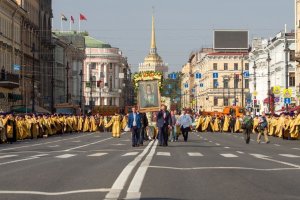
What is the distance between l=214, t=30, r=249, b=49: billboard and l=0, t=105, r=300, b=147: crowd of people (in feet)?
300

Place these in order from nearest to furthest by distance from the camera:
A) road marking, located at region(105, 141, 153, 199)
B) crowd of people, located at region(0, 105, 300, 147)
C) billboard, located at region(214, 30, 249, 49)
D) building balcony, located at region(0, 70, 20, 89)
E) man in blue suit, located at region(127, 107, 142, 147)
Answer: road marking, located at region(105, 141, 153, 199) < man in blue suit, located at region(127, 107, 142, 147) < crowd of people, located at region(0, 105, 300, 147) < building balcony, located at region(0, 70, 20, 89) < billboard, located at region(214, 30, 249, 49)

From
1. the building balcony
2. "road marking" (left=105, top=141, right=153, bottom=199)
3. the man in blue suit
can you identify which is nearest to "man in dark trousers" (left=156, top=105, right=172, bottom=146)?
the man in blue suit

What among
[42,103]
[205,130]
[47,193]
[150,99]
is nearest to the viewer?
[47,193]

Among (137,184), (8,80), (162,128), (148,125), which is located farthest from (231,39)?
(137,184)

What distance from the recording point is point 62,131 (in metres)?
67.5

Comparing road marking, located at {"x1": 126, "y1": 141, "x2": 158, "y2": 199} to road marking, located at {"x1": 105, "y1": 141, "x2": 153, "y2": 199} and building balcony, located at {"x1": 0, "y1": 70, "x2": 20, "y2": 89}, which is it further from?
building balcony, located at {"x1": 0, "y1": 70, "x2": 20, "y2": 89}

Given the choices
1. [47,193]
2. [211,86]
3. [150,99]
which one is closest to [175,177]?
[47,193]

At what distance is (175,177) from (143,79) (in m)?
35.6

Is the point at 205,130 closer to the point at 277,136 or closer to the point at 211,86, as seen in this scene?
the point at 277,136

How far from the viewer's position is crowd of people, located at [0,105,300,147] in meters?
36.1

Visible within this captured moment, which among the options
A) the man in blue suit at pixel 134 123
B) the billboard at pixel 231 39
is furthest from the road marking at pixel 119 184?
the billboard at pixel 231 39

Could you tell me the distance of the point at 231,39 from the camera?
559 feet

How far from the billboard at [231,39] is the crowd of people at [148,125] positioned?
9139 centimetres

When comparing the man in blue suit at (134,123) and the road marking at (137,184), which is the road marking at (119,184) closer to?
the road marking at (137,184)
